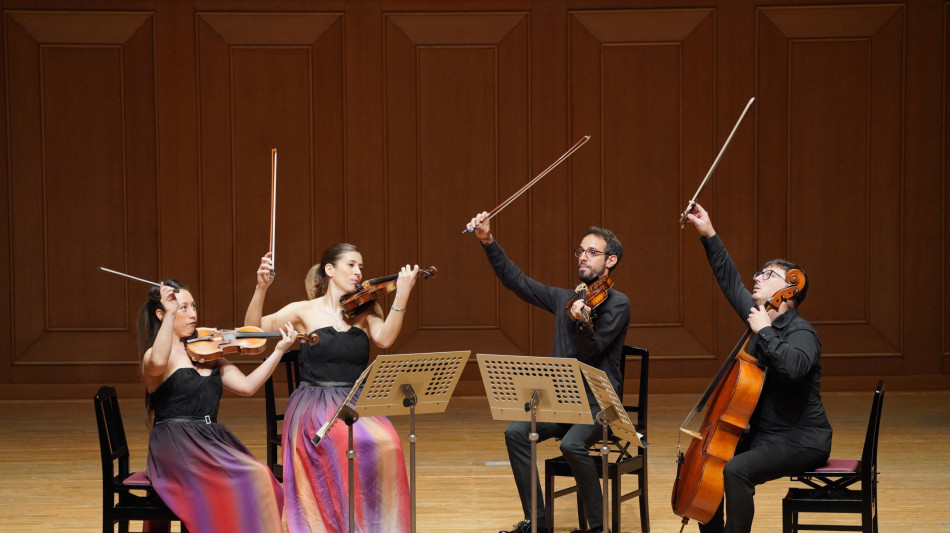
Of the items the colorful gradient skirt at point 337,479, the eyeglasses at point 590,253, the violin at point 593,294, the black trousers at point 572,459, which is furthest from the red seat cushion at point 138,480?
the eyeglasses at point 590,253

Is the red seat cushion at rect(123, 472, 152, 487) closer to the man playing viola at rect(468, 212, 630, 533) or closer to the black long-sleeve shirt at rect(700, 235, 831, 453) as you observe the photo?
the man playing viola at rect(468, 212, 630, 533)

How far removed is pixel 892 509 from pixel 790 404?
1.19 m

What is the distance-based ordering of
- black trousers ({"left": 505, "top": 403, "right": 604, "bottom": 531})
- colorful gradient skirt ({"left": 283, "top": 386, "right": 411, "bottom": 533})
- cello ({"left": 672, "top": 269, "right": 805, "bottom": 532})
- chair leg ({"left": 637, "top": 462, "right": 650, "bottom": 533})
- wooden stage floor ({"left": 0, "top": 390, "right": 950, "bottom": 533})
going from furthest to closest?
wooden stage floor ({"left": 0, "top": 390, "right": 950, "bottom": 533}) < chair leg ({"left": 637, "top": 462, "right": 650, "bottom": 533}) < black trousers ({"left": 505, "top": 403, "right": 604, "bottom": 531}) < colorful gradient skirt ({"left": 283, "top": 386, "right": 411, "bottom": 533}) < cello ({"left": 672, "top": 269, "right": 805, "bottom": 532})

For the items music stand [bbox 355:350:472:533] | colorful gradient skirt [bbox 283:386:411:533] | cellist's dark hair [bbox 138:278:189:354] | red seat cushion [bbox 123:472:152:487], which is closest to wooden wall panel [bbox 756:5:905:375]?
colorful gradient skirt [bbox 283:386:411:533]

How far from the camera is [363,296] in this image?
362 centimetres

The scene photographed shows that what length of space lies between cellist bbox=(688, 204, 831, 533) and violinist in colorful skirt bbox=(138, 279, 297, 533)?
4.70 feet

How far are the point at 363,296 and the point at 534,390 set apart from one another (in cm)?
84

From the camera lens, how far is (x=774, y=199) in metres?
6.89

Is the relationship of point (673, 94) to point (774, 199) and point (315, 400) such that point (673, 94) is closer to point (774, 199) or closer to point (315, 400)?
point (774, 199)

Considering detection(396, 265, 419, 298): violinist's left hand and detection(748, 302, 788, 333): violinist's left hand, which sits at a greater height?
detection(396, 265, 419, 298): violinist's left hand

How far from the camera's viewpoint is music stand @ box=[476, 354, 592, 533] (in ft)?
9.85

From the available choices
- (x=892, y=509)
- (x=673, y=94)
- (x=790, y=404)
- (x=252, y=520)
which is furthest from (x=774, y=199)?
(x=252, y=520)

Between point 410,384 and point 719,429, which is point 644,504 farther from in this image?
point 410,384

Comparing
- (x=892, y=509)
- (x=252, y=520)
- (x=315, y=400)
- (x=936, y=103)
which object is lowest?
(x=892, y=509)
